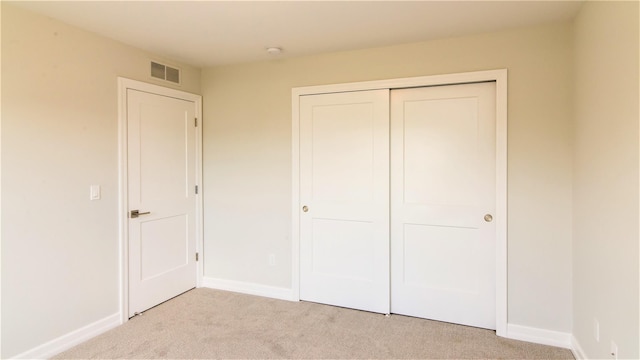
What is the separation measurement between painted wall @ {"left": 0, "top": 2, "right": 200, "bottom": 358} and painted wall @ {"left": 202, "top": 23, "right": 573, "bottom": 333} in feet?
3.29

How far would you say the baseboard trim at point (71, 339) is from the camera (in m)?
2.39

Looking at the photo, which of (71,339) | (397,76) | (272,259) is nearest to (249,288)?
(272,259)

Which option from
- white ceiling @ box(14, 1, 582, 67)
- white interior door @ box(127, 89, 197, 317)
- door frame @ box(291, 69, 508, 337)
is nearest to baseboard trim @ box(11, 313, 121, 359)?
white interior door @ box(127, 89, 197, 317)

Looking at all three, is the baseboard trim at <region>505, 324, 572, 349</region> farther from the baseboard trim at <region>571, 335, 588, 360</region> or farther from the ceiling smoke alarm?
the ceiling smoke alarm

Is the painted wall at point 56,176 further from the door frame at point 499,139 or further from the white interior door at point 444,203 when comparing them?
the white interior door at point 444,203

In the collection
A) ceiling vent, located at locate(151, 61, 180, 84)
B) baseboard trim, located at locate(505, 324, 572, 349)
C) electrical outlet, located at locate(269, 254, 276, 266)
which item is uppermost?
ceiling vent, located at locate(151, 61, 180, 84)

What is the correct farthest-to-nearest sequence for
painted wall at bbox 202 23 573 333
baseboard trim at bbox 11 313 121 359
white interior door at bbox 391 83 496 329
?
1. white interior door at bbox 391 83 496 329
2. painted wall at bbox 202 23 573 333
3. baseboard trim at bbox 11 313 121 359

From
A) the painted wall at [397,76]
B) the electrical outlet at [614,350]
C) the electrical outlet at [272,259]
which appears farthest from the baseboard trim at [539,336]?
the electrical outlet at [272,259]

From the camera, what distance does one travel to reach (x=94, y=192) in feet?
9.01

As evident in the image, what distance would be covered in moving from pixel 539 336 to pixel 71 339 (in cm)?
338

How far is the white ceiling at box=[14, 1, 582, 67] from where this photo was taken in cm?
229

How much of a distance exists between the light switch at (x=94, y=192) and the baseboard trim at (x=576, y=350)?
3534 millimetres

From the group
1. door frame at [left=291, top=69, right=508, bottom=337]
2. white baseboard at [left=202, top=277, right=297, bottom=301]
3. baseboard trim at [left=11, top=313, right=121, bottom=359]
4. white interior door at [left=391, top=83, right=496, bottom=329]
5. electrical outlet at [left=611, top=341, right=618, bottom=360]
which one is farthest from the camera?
white baseboard at [left=202, top=277, right=297, bottom=301]

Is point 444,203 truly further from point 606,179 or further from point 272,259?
point 272,259
